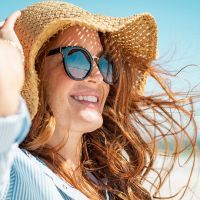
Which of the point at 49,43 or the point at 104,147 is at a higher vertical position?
the point at 49,43

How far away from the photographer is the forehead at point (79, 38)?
2578 millimetres

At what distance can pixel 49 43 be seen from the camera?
2.58 metres

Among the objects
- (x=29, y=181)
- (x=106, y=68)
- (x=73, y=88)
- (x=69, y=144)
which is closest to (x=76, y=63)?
(x=73, y=88)

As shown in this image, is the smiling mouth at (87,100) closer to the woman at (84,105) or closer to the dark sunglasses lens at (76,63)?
the woman at (84,105)

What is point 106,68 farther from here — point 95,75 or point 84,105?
point 84,105

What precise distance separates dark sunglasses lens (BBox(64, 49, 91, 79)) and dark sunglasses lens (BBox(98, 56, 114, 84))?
17cm

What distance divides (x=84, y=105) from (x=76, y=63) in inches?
9.8

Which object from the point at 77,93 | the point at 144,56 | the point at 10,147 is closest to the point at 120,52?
the point at 144,56

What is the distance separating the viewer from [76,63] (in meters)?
2.56

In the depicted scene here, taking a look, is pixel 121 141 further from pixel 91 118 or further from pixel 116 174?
pixel 91 118

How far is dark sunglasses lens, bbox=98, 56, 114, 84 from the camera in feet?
9.00

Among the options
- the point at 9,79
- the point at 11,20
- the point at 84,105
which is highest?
the point at 11,20

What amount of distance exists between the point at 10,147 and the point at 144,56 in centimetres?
180

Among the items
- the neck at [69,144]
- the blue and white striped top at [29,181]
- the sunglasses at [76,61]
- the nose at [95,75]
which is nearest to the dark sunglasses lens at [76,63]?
the sunglasses at [76,61]
